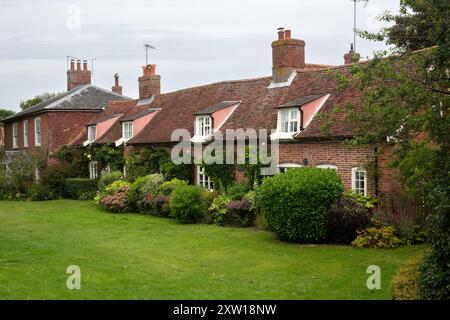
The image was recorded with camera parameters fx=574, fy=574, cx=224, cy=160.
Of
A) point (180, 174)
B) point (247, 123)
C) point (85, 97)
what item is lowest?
point (180, 174)

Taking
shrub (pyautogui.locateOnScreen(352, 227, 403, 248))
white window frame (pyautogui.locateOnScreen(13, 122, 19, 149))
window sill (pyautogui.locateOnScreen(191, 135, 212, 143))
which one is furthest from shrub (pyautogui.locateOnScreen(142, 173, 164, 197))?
white window frame (pyautogui.locateOnScreen(13, 122, 19, 149))

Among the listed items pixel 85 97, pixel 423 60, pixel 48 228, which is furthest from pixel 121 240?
pixel 85 97

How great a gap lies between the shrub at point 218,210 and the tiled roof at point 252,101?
12.8 ft

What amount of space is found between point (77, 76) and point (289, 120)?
26.5 m

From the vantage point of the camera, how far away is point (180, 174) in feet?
92.9

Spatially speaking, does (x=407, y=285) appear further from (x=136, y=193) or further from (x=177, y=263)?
(x=136, y=193)

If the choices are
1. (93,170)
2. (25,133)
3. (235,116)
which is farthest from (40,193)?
(235,116)

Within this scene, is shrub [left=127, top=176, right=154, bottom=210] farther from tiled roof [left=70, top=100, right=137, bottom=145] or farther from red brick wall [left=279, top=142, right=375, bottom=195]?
tiled roof [left=70, top=100, right=137, bottom=145]

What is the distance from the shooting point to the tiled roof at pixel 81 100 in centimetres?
4006

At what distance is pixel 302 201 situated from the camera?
1772 cm

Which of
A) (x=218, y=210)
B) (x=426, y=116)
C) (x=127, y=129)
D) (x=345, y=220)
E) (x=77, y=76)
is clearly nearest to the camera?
(x=426, y=116)

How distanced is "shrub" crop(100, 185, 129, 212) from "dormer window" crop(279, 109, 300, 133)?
8.91 meters
